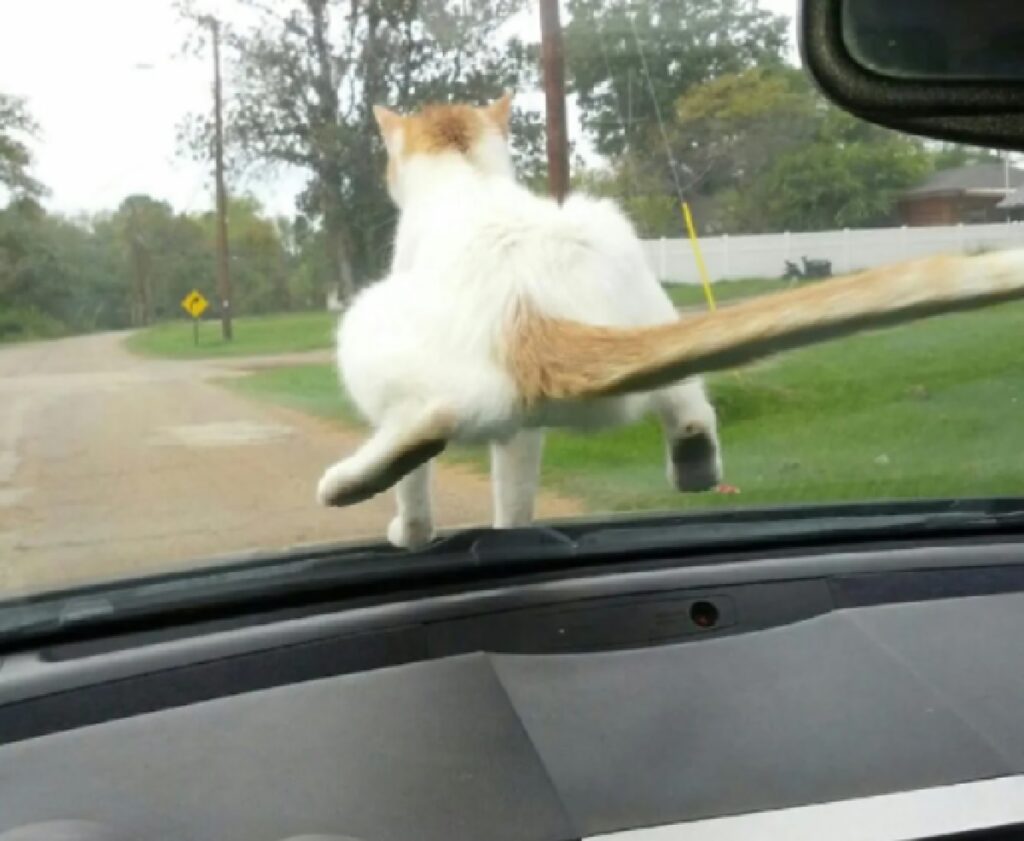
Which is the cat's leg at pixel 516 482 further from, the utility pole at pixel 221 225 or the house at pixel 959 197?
the house at pixel 959 197

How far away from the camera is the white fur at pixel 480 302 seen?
144 inches

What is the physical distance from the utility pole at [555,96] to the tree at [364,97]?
0.19 ft

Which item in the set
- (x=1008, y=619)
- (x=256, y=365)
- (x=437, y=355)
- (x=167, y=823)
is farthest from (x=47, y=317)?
(x=1008, y=619)

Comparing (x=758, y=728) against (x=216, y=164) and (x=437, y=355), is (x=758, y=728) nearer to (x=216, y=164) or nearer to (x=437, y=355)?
(x=437, y=355)

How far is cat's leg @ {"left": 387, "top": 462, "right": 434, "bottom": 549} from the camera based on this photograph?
3859 mm

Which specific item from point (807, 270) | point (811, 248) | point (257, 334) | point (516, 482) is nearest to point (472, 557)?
point (516, 482)

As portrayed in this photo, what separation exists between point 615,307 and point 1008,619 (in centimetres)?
142

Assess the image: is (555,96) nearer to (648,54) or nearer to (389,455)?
(648,54)

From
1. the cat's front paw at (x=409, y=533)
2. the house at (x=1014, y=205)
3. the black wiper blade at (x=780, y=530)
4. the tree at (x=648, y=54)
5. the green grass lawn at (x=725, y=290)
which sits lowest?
the black wiper blade at (x=780, y=530)

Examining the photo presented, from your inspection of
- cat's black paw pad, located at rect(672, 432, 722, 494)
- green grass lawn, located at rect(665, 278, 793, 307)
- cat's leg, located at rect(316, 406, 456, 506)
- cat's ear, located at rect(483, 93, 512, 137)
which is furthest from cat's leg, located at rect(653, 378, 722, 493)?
cat's ear, located at rect(483, 93, 512, 137)

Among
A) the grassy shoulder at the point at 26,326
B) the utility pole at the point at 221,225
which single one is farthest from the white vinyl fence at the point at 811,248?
the grassy shoulder at the point at 26,326

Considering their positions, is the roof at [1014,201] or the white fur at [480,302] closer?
the white fur at [480,302]

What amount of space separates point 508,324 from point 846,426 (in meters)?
1.38

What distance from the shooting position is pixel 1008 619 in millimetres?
3979
